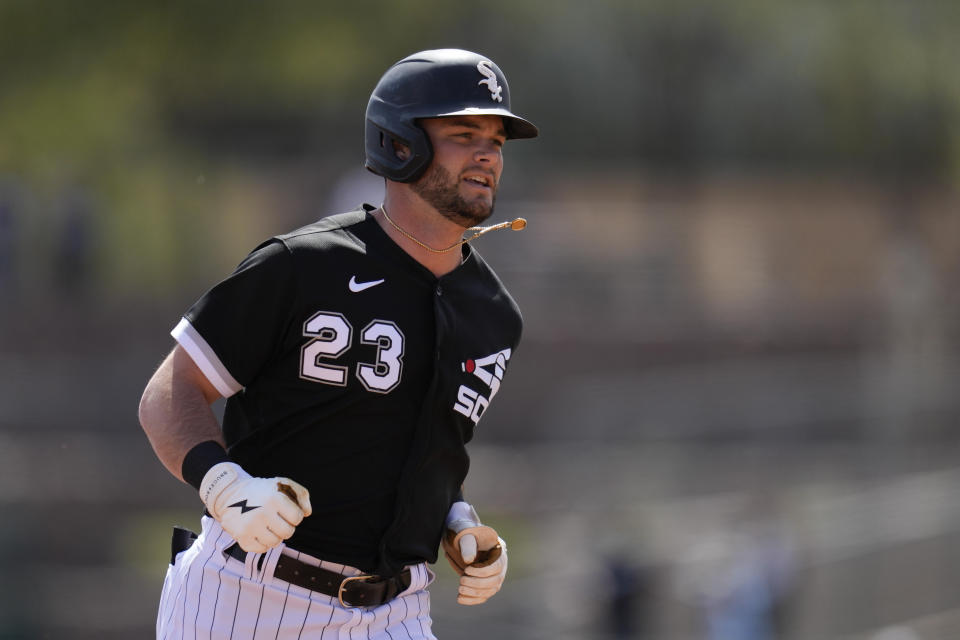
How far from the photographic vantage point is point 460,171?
3727 millimetres

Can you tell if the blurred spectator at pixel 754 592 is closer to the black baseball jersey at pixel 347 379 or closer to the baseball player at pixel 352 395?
the baseball player at pixel 352 395

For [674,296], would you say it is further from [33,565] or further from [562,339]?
[33,565]

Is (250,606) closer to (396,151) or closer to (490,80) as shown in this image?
(396,151)

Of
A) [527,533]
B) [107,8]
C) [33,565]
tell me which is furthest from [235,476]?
[107,8]

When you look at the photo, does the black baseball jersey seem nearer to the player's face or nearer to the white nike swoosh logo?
the white nike swoosh logo

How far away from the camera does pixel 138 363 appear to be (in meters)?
17.9

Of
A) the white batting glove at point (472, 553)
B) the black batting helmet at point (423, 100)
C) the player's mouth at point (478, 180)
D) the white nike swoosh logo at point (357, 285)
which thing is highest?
the black batting helmet at point (423, 100)

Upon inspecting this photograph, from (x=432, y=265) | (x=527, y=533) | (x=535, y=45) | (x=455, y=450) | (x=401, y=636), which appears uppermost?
(x=432, y=265)

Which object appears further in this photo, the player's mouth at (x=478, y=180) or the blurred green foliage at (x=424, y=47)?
A: the blurred green foliage at (x=424, y=47)

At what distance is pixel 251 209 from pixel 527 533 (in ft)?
47.5

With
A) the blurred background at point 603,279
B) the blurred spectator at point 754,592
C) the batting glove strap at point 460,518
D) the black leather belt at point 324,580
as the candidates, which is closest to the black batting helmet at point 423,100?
the batting glove strap at point 460,518

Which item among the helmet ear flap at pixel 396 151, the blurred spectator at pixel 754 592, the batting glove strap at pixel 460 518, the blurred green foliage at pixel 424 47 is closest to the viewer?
the helmet ear flap at pixel 396 151

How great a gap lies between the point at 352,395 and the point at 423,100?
836mm

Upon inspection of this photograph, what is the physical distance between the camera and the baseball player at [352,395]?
3.43 meters
